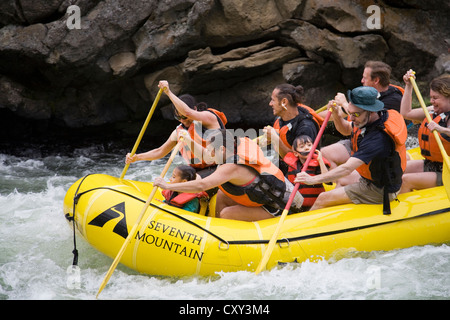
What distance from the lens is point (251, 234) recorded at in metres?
4.21

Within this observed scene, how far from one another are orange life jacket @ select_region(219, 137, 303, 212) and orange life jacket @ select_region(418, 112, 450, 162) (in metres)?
1.25

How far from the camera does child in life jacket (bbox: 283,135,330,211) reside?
14.9 feet

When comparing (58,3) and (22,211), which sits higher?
(58,3)

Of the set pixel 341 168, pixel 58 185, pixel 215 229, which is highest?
pixel 341 168

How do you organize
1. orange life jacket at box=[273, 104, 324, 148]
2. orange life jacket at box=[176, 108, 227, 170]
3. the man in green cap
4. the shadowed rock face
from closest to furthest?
the man in green cap
orange life jacket at box=[273, 104, 324, 148]
orange life jacket at box=[176, 108, 227, 170]
the shadowed rock face

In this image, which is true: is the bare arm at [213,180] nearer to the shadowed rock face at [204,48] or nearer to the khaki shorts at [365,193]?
the khaki shorts at [365,193]

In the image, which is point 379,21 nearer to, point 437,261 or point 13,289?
point 437,261

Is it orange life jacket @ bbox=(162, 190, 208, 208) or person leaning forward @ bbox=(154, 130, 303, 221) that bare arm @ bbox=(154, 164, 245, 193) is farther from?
orange life jacket @ bbox=(162, 190, 208, 208)

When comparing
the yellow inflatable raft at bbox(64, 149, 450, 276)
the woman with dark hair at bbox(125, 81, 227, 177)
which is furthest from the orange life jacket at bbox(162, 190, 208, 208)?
the woman with dark hair at bbox(125, 81, 227, 177)

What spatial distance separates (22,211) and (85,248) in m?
1.36

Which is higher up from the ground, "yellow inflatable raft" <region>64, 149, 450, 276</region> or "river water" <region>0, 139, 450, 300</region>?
"yellow inflatable raft" <region>64, 149, 450, 276</region>

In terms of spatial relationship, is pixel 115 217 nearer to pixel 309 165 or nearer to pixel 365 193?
pixel 309 165

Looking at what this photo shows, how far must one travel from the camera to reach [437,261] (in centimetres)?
427
